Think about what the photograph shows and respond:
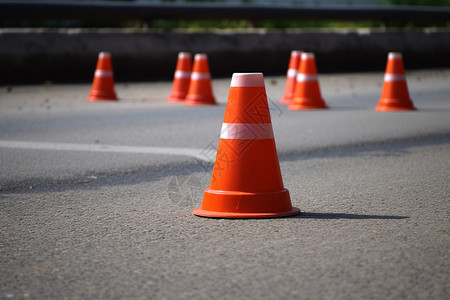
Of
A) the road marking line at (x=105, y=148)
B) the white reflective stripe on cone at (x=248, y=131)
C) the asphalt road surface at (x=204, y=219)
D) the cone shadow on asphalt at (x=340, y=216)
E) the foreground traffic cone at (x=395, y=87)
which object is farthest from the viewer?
the foreground traffic cone at (x=395, y=87)

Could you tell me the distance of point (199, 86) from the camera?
454 inches

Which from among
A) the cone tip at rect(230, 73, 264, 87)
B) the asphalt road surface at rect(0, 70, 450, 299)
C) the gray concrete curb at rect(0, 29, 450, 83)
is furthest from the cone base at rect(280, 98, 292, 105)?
the cone tip at rect(230, 73, 264, 87)

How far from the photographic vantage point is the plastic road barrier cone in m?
12.2

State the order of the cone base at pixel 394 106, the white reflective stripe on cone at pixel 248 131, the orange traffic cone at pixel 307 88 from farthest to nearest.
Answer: the orange traffic cone at pixel 307 88, the cone base at pixel 394 106, the white reflective stripe on cone at pixel 248 131

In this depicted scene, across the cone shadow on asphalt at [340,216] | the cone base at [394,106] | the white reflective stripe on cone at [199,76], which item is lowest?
the cone shadow on asphalt at [340,216]

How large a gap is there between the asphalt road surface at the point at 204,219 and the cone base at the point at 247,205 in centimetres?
8

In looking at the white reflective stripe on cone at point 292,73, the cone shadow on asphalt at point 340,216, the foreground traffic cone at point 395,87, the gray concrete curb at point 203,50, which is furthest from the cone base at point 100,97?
the cone shadow on asphalt at point 340,216

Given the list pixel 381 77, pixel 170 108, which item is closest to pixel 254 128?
pixel 170 108

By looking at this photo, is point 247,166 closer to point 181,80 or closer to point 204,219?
point 204,219

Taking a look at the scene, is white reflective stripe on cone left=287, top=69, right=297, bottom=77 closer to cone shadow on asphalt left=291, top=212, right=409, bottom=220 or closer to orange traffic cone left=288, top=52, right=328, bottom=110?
orange traffic cone left=288, top=52, right=328, bottom=110

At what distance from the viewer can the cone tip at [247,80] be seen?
4.65 m

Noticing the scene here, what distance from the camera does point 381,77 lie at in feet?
55.4

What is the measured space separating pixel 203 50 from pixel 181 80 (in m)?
3.55

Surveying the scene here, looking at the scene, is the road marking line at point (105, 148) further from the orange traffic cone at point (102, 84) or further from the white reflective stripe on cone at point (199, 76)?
the orange traffic cone at point (102, 84)
